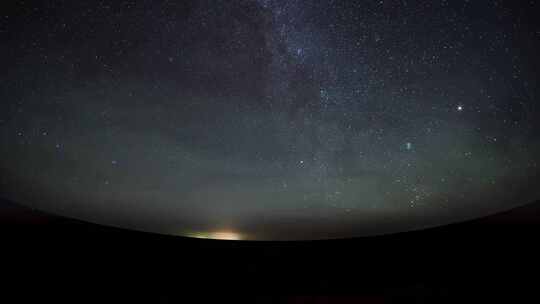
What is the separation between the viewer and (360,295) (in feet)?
21.6

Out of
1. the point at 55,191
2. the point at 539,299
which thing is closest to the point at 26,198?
the point at 55,191

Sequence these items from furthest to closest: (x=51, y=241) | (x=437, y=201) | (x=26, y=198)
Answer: (x=437, y=201)
(x=51, y=241)
(x=26, y=198)

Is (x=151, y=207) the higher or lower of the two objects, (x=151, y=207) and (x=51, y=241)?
the higher

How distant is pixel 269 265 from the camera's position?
650 centimetres

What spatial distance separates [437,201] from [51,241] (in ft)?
19.5

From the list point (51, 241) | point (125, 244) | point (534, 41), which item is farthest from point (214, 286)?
point (534, 41)

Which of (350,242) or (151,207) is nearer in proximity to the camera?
(350,242)

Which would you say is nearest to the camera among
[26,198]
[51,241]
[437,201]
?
[26,198]

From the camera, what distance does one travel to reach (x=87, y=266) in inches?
248

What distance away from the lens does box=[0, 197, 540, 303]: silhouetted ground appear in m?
6.09

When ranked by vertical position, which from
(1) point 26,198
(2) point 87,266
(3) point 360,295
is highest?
(1) point 26,198

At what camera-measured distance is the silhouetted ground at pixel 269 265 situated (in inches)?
240

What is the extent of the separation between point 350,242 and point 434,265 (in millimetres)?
1268

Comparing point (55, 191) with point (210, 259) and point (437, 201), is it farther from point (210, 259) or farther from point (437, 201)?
point (437, 201)
